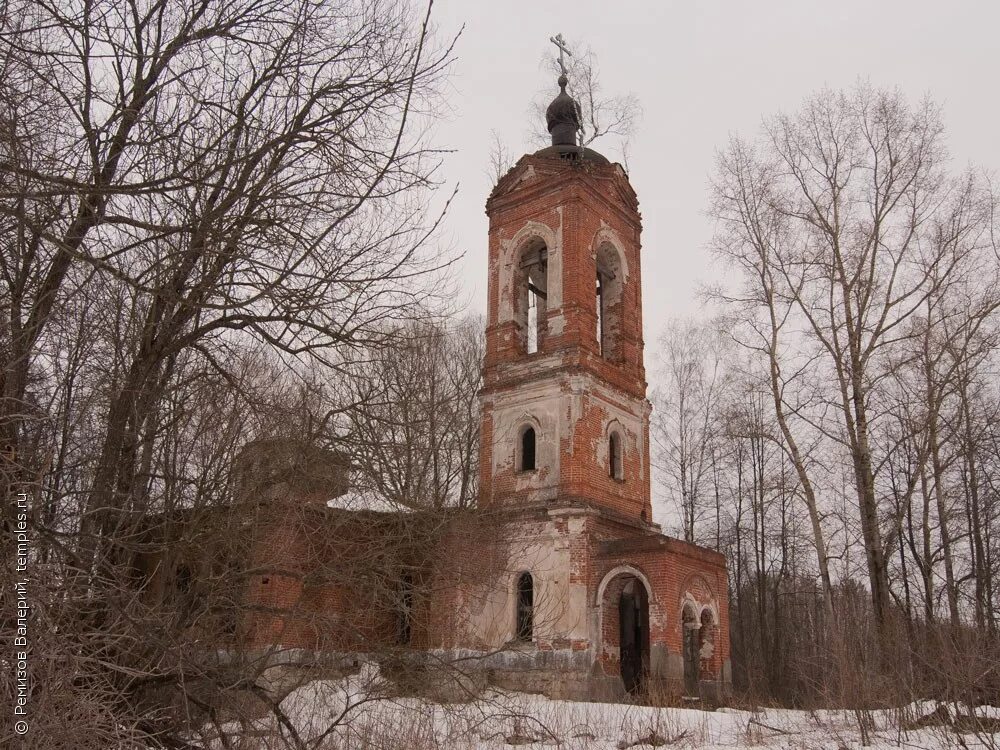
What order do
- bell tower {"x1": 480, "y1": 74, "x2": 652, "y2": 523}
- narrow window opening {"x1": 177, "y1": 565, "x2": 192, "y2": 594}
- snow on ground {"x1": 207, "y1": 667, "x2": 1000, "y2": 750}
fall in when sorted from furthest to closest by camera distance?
bell tower {"x1": 480, "y1": 74, "x2": 652, "y2": 523} → snow on ground {"x1": 207, "y1": 667, "x2": 1000, "y2": 750} → narrow window opening {"x1": 177, "y1": 565, "x2": 192, "y2": 594}

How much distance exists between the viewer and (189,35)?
476 centimetres

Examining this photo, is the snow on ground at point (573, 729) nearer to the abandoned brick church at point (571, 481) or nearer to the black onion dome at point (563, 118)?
the abandoned brick church at point (571, 481)

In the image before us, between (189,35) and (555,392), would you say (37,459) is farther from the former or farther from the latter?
(555,392)

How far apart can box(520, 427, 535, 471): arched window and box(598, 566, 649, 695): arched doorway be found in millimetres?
3108


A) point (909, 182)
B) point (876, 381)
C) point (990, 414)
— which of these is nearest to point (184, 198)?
point (876, 381)

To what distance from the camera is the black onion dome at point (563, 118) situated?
21.2 metres

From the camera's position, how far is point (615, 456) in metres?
18.8

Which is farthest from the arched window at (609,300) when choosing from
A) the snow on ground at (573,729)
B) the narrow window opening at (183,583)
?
the narrow window opening at (183,583)

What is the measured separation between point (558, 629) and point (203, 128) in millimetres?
13455

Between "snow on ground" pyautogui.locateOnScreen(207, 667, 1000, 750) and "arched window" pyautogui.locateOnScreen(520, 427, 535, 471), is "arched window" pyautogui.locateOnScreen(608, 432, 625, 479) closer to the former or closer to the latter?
"arched window" pyautogui.locateOnScreen(520, 427, 535, 471)

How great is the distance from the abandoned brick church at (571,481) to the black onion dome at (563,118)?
0.04 metres

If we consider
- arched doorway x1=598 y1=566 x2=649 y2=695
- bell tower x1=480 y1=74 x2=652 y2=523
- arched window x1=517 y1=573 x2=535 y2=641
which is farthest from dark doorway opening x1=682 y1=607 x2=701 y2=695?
arched window x1=517 y1=573 x2=535 y2=641

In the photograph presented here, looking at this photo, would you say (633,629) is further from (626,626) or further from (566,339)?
(566,339)

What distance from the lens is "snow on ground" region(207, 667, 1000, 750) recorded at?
736 cm
